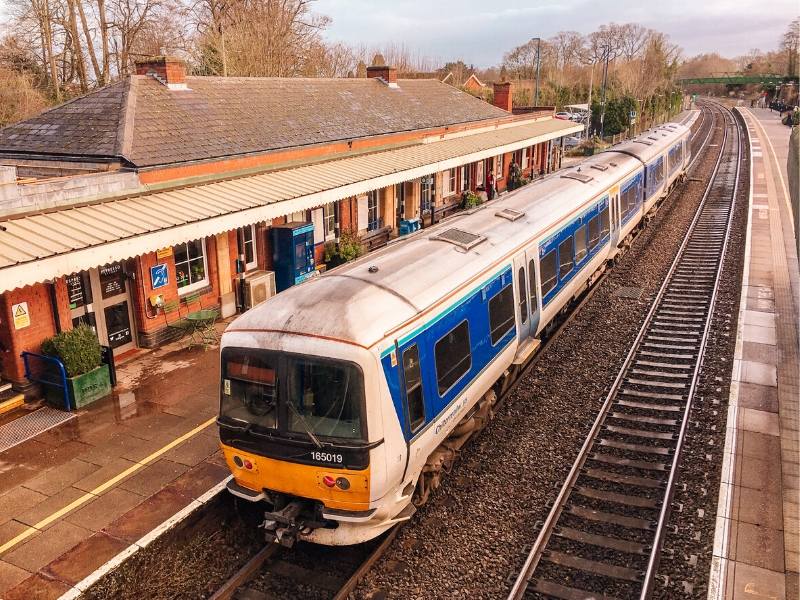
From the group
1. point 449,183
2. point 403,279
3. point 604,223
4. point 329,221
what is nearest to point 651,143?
point 449,183

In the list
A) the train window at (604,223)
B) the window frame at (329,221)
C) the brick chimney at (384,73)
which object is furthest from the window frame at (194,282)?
the brick chimney at (384,73)

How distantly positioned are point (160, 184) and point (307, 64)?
32.5m

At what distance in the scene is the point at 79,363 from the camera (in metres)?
9.38

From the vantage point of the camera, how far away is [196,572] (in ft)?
20.3

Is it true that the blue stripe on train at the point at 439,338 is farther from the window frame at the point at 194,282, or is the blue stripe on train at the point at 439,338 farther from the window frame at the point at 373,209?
the window frame at the point at 373,209

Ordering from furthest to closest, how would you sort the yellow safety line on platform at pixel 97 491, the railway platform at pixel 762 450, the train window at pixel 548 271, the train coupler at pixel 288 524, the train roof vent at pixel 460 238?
the train window at pixel 548 271 < the train roof vent at pixel 460 238 < the yellow safety line on platform at pixel 97 491 < the railway platform at pixel 762 450 < the train coupler at pixel 288 524

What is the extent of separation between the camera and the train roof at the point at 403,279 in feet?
19.1

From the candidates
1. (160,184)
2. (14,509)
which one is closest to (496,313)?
(14,509)

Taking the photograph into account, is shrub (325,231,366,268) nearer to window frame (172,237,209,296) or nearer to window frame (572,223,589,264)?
window frame (172,237,209,296)

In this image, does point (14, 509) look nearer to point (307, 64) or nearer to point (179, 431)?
point (179, 431)

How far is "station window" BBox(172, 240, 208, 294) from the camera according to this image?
12.1 metres

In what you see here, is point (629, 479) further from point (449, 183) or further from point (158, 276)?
point (449, 183)

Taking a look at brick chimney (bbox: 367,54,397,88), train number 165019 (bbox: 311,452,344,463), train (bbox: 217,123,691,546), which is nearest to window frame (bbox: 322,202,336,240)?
train (bbox: 217,123,691,546)

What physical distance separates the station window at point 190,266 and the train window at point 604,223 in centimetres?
844
